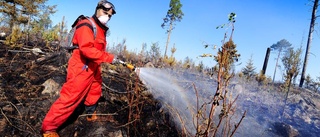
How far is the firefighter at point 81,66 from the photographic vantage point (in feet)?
9.41

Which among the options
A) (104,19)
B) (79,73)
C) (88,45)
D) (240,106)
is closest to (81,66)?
(79,73)

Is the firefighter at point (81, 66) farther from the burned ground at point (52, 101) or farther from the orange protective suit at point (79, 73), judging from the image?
the burned ground at point (52, 101)

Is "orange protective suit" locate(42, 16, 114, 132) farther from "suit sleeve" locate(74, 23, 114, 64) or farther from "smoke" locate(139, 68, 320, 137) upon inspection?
"smoke" locate(139, 68, 320, 137)

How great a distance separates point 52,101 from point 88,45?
1.71m

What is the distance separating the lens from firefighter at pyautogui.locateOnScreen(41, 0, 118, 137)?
2869mm

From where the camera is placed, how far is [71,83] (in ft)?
9.59

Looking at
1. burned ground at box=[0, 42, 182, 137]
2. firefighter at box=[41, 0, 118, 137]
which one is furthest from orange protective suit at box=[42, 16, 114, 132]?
burned ground at box=[0, 42, 182, 137]

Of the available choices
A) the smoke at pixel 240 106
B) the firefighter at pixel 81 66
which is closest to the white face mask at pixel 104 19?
the firefighter at pixel 81 66

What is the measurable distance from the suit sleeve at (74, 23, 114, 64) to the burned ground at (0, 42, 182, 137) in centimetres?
68

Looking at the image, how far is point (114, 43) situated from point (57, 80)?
35.6 feet

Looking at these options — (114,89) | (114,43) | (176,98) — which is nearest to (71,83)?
(114,89)

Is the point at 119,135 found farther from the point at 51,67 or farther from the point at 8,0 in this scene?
the point at 8,0

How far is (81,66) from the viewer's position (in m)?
2.99

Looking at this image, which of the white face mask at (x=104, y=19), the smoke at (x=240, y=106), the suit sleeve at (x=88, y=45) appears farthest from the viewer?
the smoke at (x=240, y=106)
